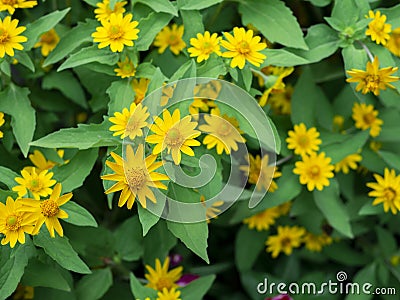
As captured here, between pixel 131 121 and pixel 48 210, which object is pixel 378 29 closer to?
pixel 131 121

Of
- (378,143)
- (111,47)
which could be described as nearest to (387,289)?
(378,143)

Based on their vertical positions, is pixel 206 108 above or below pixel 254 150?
above

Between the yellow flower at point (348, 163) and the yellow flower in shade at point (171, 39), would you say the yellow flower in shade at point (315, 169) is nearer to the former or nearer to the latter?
the yellow flower at point (348, 163)

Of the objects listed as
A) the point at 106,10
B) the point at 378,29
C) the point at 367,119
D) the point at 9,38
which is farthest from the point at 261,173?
the point at 9,38

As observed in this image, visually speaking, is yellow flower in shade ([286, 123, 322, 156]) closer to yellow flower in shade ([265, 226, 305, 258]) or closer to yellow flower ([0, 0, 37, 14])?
yellow flower in shade ([265, 226, 305, 258])

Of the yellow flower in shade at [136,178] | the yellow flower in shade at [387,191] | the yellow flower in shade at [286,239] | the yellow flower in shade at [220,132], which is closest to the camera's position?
the yellow flower in shade at [136,178]

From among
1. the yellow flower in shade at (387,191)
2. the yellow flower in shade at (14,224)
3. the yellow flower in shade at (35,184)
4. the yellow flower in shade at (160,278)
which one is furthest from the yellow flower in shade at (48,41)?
the yellow flower in shade at (387,191)

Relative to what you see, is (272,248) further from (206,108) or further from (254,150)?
(206,108)
